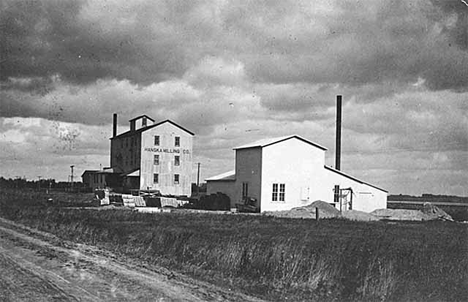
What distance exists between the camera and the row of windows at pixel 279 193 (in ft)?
140

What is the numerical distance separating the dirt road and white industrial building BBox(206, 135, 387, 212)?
89.4 feet

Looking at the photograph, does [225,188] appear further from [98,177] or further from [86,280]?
[86,280]

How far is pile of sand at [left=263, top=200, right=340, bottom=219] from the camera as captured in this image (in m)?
39.4

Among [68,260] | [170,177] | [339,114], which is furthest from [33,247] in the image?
[170,177]

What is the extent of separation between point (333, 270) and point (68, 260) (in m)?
6.80

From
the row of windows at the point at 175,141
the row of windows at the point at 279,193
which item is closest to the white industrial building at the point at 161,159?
the row of windows at the point at 175,141

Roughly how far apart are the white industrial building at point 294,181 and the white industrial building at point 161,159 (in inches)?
682

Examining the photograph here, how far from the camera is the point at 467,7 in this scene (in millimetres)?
10312

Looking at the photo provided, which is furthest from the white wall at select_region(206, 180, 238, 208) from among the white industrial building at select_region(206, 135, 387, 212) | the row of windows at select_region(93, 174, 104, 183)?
the row of windows at select_region(93, 174, 104, 183)

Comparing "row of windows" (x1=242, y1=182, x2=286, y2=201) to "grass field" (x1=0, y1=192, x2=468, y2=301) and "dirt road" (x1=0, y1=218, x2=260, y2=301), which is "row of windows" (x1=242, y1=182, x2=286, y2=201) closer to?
"grass field" (x1=0, y1=192, x2=468, y2=301)

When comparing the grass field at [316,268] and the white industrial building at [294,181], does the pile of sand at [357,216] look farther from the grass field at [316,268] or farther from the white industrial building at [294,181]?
the grass field at [316,268]

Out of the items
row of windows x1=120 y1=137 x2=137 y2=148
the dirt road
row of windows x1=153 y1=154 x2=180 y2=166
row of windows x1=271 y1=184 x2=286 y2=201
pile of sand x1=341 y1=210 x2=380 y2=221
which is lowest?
the dirt road

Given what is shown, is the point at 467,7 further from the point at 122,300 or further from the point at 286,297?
the point at 122,300

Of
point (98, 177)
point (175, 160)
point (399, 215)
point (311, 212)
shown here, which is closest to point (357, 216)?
point (311, 212)
